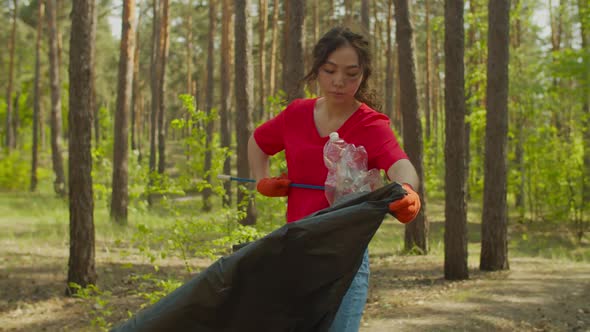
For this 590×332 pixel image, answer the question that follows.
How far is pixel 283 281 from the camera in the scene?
103 inches

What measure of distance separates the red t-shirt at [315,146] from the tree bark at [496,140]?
27.1ft

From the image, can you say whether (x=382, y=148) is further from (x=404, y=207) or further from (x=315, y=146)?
(x=404, y=207)

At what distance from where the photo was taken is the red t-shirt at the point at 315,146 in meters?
2.99

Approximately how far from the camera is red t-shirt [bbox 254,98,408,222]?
299 centimetres

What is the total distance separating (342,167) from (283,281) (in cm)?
62

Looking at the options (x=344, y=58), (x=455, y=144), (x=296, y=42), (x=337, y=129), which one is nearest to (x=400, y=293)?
(x=455, y=144)

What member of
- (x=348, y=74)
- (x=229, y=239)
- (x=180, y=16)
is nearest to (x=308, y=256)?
(x=348, y=74)

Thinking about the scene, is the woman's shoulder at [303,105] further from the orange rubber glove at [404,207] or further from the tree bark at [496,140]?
the tree bark at [496,140]

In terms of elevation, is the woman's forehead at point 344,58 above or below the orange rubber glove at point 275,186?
above

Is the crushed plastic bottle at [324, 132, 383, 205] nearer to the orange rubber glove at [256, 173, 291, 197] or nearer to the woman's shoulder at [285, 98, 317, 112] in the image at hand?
the orange rubber glove at [256, 173, 291, 197]

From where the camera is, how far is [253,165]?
11.9ft

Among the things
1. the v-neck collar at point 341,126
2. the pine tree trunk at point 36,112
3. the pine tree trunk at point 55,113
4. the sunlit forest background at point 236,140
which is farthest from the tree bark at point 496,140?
the pine tree trunk at point 36,112

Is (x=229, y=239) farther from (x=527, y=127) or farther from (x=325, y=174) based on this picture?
(x=527, y=127)

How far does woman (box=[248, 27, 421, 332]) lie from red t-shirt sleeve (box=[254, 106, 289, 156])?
1cm
